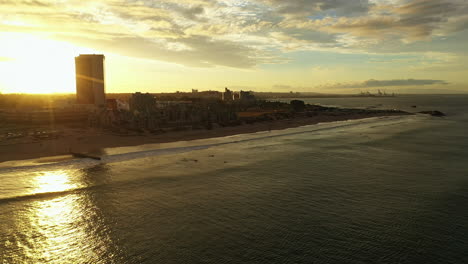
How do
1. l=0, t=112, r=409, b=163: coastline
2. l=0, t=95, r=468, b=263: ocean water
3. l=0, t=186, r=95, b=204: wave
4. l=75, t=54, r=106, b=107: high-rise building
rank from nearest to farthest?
l=0, t=95, r=468, b=263: ocean water, l=0, t=186, r=95, b=204: wave, l=0, t=112, r=409, b=163: coastline, l=75, t=54, r=106, b=107: high-rise building

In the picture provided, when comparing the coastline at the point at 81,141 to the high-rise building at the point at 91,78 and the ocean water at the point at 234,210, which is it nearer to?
the ocean water at the point at 234,210

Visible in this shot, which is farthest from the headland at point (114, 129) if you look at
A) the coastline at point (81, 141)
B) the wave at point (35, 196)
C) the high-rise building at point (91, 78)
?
the high-rise building at point (91, 78)

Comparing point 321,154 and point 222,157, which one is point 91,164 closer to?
point 222,157

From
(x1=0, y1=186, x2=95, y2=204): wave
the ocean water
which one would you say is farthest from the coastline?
(x1=0, y1=186, x2=95, y2=204): wave

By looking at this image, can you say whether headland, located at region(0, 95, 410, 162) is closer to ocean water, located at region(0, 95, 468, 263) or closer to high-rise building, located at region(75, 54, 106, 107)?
ocean water, located at region(0, 95, 468, 263)

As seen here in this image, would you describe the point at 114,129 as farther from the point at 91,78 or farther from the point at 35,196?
the point at 91,78

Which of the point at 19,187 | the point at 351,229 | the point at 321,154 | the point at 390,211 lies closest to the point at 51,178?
the point at 19,187

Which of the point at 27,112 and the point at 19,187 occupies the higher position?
the point at 27,112
